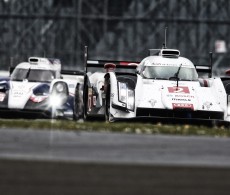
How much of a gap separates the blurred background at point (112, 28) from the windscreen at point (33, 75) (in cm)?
4064

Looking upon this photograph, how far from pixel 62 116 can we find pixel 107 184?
1014 centimetres

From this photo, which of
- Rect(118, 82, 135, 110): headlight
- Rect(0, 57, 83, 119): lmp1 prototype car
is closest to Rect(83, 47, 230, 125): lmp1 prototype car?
Rect(118, 82, 135, 110): headlight

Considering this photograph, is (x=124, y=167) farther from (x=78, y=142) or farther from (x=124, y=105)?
(x=124, y=105)

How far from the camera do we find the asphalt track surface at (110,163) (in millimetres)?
5082

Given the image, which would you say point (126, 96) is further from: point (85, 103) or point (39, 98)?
point (39, 98)

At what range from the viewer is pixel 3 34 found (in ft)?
201

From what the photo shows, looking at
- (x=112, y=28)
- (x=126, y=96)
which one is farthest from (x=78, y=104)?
(x=112, y=28)

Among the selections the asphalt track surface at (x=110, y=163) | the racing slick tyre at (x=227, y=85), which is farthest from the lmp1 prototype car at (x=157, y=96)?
the asphalt track surface at (x=110, y=163)

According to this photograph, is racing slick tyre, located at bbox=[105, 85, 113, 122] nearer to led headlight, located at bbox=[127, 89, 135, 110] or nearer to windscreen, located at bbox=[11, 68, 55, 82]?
led headlight, located at bbox=[127, 89, 135, 110]

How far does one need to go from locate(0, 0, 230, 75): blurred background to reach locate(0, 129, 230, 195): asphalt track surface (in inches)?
2082

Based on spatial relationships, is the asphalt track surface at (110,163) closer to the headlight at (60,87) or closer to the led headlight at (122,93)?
the led headlight at (122,93)

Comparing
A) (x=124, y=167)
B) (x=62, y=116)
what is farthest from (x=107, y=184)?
(x=62, y=116)

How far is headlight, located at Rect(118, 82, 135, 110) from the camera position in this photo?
44.5ft

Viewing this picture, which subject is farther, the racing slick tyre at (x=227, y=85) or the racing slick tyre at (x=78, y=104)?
the racing slick tyre at (x=78, y=104)
